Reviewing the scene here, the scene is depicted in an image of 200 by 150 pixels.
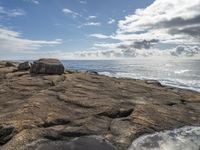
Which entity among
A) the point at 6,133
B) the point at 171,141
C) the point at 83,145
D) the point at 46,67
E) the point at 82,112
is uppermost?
the point at 46,67

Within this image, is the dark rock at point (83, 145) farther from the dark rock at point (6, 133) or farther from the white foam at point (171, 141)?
the dark rock at point (6, 133)

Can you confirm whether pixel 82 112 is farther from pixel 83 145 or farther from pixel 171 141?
pixel 171 141

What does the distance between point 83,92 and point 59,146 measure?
7418 mm

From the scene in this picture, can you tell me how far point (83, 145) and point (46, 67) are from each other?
13.4 meters

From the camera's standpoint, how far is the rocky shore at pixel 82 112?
40.6ft

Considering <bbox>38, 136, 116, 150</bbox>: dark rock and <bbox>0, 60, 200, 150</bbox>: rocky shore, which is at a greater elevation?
<bbox>0, 60, 200, 150</bbox>: rocky shore

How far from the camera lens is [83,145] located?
11984 millimetres

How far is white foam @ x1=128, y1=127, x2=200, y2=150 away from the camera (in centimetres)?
1264

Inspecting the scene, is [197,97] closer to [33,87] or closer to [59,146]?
[33,87]

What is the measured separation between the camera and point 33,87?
1986 cm

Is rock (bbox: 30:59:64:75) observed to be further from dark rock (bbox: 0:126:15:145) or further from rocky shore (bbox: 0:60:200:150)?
dark rock (bbox: 0:126:15:145)

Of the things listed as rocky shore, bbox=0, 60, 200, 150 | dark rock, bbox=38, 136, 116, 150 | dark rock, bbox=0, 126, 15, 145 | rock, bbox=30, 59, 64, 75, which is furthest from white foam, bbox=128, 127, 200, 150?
rock, bbox=30, 59, 64, 75

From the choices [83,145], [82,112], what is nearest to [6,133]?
[83,145]

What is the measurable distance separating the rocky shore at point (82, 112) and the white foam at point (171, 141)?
16.0 inches
